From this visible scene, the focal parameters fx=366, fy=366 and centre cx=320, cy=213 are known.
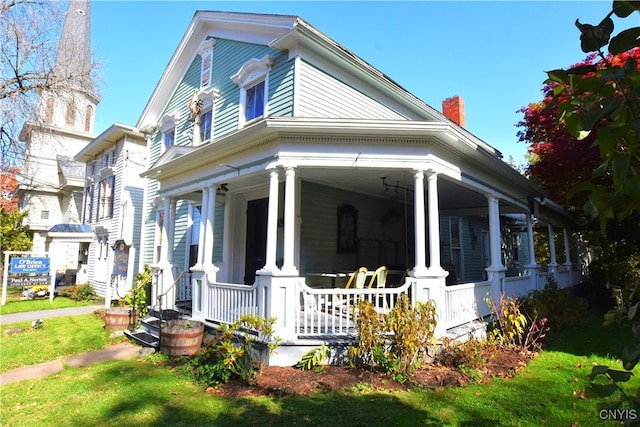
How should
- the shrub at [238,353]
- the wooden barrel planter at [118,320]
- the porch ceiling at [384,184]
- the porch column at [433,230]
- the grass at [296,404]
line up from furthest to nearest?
1. the wooden barrel planter at [118,320]
2. the porch ceiling at [384,184]
3. the porch column at [433,230]
4. the shrub at [238,353]
5. the grass at [296,404]

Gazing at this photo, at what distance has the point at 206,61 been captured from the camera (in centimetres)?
1113

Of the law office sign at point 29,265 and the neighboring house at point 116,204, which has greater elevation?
the neighboring house at point 116,204

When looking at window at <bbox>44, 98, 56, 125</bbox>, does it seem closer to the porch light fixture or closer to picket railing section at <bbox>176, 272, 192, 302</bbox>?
picket railing section at <bbox>176, 272, 192, 302</bbox>

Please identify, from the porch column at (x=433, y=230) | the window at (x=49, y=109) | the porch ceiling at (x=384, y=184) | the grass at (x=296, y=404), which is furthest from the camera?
the window at (x=49, y=109)

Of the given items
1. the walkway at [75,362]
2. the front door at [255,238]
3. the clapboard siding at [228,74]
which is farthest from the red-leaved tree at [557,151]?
the walkway at [75,362]

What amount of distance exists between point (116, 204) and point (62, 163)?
39.3ft

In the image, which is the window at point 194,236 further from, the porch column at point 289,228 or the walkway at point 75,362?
the porch column at point 289,228

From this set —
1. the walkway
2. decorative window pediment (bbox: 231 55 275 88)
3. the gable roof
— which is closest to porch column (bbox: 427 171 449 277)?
decorative window pediment (bbox: 231 55 275 88)

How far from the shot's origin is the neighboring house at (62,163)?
12211 millimetres

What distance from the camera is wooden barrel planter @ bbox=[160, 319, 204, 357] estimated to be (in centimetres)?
636

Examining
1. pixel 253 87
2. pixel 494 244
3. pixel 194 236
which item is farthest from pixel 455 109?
pixel 194 236

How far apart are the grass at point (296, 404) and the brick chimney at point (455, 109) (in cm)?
1163

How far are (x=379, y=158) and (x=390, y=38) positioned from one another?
4.77 metres

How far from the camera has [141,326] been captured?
8.56 meters
